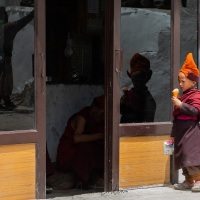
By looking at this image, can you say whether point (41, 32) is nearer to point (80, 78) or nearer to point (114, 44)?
point (114, 44)

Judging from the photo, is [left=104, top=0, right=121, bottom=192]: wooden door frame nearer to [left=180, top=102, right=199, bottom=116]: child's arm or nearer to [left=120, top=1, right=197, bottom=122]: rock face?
[left=120, top=1, right=197, bottom=122]: rock face

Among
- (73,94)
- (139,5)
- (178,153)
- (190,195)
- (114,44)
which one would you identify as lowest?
(190,195)

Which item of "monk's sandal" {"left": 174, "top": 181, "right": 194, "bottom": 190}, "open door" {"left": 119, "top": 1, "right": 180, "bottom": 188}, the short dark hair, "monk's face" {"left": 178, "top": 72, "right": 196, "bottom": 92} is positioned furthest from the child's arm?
the short dark hair

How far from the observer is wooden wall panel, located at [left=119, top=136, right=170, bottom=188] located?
21.3 feet

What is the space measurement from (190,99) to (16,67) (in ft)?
6.29

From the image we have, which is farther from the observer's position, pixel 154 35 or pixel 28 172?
pixel 154 35

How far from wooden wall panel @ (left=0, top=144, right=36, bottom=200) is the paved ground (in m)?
0.48

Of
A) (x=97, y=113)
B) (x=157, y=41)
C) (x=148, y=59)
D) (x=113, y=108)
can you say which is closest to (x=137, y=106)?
(x=113, y=108)

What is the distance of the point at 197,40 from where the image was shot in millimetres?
7086

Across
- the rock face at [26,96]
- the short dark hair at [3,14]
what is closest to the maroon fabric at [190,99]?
the rock face at [26,96]

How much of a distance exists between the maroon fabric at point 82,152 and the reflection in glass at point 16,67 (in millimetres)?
1282

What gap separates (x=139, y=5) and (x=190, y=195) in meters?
2.17

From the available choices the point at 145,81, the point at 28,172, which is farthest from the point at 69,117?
the point at 28,172

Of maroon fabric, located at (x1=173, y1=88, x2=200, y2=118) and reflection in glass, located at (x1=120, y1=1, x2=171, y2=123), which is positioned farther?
reflection in glass, located at (x1=120, y1=1, x2=171, y2=123)
